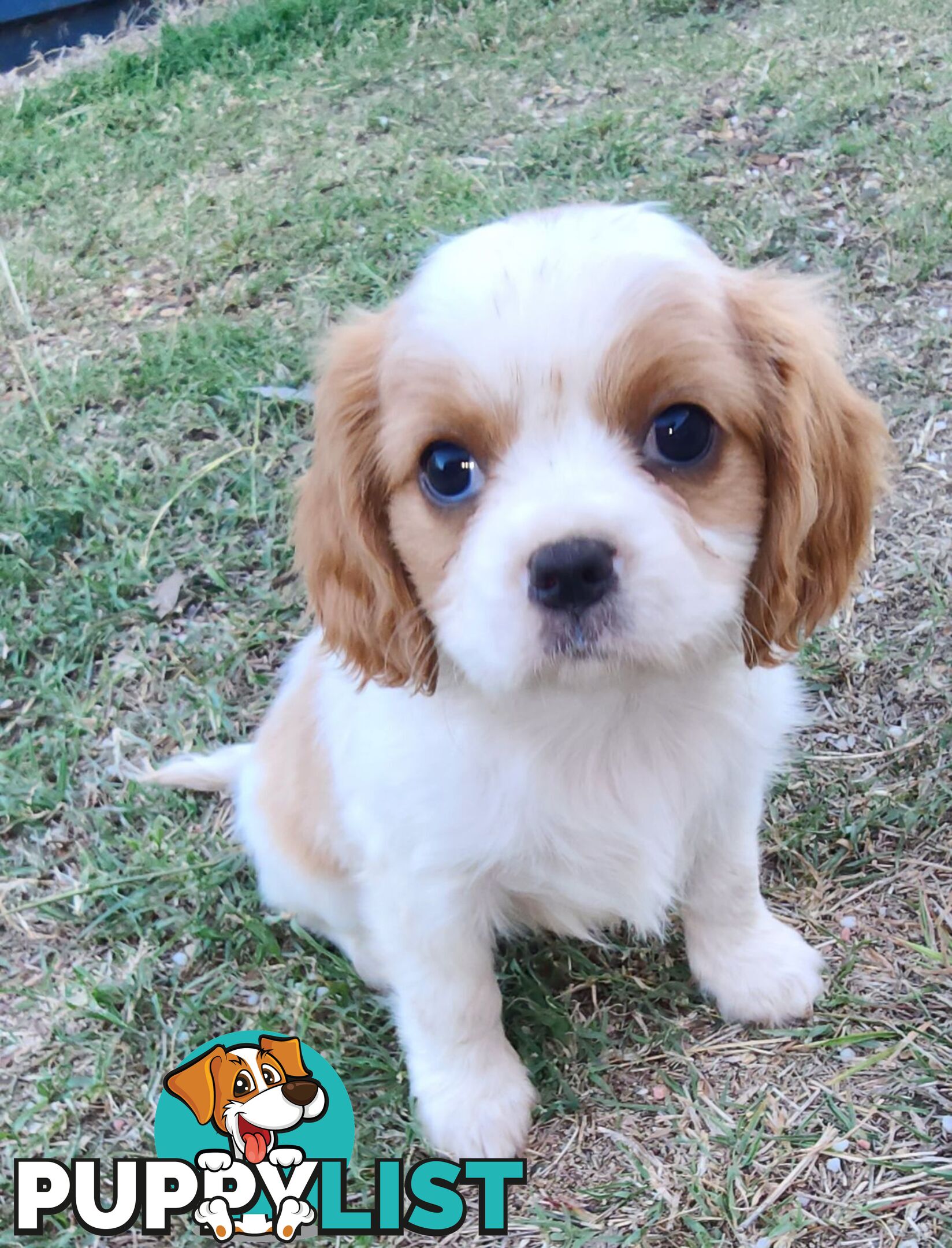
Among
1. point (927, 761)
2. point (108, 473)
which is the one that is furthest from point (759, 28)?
point (927, 761)

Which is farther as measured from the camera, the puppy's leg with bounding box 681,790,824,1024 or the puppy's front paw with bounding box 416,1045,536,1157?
the puppy's leg with bounding box 681,790,824,1024

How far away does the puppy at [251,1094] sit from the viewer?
230 cm

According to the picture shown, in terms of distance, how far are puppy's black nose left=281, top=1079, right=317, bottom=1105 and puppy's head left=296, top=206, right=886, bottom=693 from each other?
0.94m

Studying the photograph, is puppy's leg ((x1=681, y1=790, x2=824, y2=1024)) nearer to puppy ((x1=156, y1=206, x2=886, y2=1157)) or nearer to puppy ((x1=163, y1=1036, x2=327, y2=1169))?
puppy ((x1=156, y1=206, x2=886, y2=1157))

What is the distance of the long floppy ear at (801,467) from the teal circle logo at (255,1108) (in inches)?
51.3

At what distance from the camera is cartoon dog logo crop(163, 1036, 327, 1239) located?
7.55ft

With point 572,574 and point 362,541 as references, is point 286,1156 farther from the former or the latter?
point 572,574

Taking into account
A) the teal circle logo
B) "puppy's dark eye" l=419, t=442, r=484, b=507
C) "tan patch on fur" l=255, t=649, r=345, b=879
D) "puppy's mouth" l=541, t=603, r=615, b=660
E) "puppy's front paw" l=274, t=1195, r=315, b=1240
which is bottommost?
"puppy's front paw" l=274, t=1195, r=315, b=1240

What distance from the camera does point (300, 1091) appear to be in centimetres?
234

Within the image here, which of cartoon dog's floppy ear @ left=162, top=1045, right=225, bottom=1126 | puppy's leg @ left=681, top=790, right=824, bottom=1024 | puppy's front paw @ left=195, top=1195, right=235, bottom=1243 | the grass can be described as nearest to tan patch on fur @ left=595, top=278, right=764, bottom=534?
puppy's leg @ left=681, top=790, right=824, bottom=1024

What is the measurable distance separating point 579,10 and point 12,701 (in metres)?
5.92

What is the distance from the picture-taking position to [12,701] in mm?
3646

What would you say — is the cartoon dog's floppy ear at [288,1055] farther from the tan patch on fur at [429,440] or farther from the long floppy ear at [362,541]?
the tan patch on fur at [429,440]

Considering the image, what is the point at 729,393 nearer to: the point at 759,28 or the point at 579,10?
the point at 759,28
